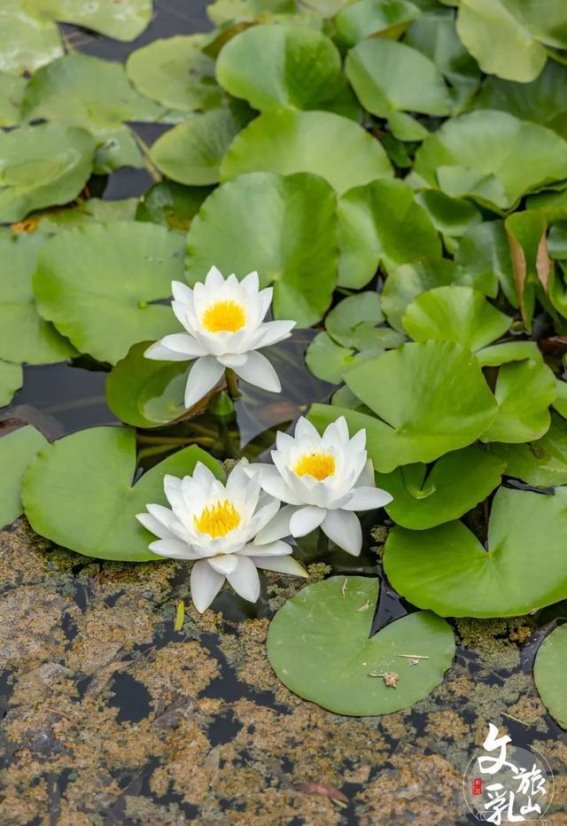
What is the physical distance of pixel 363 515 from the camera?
8.21 feet

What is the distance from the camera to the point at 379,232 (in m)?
3.02

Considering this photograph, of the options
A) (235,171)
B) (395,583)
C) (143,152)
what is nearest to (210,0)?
(143,152)

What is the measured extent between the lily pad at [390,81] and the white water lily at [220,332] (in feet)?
3.88

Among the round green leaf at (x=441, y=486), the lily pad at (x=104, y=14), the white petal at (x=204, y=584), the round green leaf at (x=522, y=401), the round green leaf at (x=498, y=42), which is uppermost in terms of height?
the round green leaf at (x=498, y=42)

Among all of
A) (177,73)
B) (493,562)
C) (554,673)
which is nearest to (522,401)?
(493,562)

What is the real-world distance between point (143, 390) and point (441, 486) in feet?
2.80

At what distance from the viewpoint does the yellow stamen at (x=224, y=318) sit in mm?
2488

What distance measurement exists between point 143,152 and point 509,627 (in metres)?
2.24

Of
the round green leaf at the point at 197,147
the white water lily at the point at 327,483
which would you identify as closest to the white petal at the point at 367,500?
the white water lily at the point at 327,483

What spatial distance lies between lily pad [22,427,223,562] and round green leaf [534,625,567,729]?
88 cm

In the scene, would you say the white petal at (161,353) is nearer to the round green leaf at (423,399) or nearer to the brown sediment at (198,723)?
the round green leaf at (423,399)

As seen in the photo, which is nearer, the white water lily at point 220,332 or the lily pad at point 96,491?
the lily pad at point 96,491

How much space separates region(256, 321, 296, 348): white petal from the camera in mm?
2486

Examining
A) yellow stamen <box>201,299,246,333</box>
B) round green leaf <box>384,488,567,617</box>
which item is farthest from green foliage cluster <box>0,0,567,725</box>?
yellow stamen <box>201,299,246,333</box>
